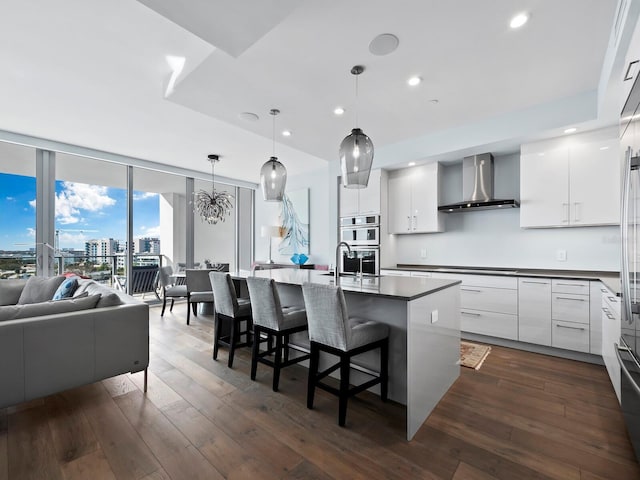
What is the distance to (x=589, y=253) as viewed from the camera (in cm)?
341

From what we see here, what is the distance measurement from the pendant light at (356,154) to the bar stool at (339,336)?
102cm

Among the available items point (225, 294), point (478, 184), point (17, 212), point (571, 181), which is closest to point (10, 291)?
point (17, 212)

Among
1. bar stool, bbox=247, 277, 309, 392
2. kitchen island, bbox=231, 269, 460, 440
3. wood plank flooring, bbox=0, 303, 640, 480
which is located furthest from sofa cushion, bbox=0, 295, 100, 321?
kitchen island, bbox=231, 269, 460, 440

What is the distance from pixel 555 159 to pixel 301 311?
3.24m

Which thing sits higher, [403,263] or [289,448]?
[403,263]

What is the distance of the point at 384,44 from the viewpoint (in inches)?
86.6

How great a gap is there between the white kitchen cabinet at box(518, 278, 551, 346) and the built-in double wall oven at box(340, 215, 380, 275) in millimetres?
1809

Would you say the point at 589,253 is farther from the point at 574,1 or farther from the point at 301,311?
the point at 301,311

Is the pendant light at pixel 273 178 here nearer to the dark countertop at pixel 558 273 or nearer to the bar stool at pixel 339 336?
the bar stool at pixel 339 336

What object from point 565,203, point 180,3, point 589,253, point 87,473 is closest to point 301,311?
point 87,473

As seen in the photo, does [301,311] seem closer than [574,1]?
No

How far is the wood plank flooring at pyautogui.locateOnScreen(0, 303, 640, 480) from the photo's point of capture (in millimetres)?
1593

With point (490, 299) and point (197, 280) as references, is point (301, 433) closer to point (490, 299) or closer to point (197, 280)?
point (490, 299)

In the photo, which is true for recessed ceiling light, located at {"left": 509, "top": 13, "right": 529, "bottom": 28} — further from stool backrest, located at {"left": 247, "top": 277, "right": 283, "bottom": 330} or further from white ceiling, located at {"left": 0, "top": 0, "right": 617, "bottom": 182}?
stool backrest, located at {"left": 247, "top": 277, "right": 283, "bottom": 330}
